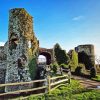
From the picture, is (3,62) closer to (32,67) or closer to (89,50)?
(32,67)

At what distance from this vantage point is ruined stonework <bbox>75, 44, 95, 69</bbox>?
133 ft

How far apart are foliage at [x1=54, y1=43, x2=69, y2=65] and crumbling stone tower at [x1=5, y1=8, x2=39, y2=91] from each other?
13.0m

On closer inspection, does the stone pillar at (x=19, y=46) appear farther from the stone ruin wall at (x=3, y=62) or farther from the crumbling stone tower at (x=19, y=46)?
the stone ruin wall at (x=3, y=62)

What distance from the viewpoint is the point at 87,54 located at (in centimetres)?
4088

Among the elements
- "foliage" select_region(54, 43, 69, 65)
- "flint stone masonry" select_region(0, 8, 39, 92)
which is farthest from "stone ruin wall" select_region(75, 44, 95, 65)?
"flint stone masonry" select_region(0, 8, 39, 92)

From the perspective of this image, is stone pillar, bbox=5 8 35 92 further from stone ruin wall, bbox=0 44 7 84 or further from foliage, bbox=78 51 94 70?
foliage, bbox=78 51 94 70

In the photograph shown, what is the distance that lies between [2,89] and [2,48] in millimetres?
6286

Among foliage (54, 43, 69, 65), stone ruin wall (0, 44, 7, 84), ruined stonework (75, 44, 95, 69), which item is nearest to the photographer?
stone ruin wall (0, 44, 7, 84)

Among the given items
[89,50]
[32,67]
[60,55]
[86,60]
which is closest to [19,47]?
[32,67]

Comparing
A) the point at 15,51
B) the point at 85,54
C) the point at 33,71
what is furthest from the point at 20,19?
the point at 85,54

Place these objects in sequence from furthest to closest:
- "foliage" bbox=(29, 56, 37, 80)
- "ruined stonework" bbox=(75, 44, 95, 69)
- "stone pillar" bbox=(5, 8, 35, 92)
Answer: "ruined stonework" bbox=(75, 44, 95, 69)
"foliage" bbox=(29, 56, 37, 80)
"stone pillar" bbox=(5, 8, 35, 92)

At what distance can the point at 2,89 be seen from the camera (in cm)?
2309

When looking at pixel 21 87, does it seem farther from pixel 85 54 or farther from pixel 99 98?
pixel 85 54

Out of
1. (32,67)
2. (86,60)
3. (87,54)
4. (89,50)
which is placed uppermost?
(89,50)
